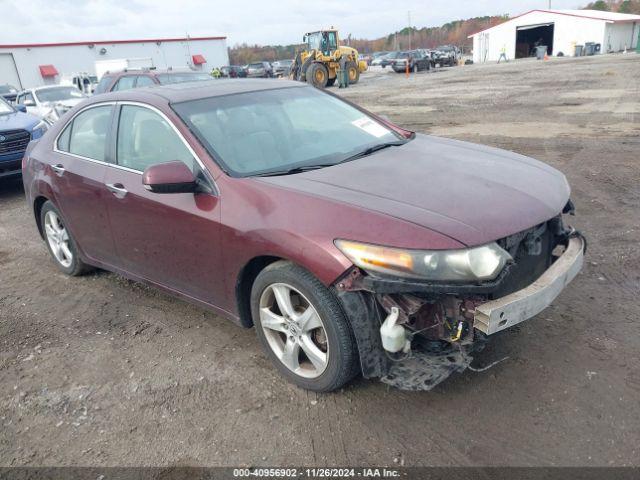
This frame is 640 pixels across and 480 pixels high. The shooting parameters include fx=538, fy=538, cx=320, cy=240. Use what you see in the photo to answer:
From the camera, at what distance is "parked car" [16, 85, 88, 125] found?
14923 mm

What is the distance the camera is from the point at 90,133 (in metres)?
4.24

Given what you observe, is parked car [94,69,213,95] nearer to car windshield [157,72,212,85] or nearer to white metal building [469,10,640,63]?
car windshield [157,72,212,85]

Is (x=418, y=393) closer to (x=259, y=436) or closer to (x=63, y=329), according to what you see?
(x=259, y=436)

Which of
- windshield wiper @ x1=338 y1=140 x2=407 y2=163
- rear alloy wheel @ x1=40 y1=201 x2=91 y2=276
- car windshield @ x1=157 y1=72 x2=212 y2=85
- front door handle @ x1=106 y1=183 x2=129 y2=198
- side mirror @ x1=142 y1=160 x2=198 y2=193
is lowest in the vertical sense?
rear alloy wheel @ x1=40 y1=201 x2=91 y2=276

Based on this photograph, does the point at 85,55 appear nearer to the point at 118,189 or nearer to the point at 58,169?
the point at 58,169

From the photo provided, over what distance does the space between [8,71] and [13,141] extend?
38.5 meters

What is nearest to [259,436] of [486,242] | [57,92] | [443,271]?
[443,271]

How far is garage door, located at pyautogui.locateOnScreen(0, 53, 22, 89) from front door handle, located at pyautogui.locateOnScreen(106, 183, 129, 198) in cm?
4309

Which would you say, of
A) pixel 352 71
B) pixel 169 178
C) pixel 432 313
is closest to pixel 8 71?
pixel 352 71

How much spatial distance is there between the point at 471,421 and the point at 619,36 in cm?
6037

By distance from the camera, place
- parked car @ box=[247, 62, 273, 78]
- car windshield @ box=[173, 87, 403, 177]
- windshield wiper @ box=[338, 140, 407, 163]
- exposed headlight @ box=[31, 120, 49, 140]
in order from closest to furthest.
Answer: car windshield @ box=[173, 87, 403, 177] → windshield wiper @ box=[338, 140, 407, 163] → exposed headlight @ box=[31, 120, 49, 140] → parked car @ box=[247, 62, 273, 78]

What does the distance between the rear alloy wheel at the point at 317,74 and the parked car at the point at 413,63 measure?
43.3 ft

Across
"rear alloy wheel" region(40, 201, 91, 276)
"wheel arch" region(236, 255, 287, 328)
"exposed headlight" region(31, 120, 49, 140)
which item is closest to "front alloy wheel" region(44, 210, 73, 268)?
"rear alloy wheel" region(40, 201, 91, 276)

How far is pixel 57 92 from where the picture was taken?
52.4 ft
